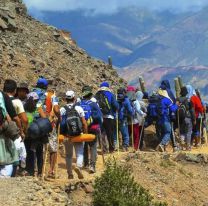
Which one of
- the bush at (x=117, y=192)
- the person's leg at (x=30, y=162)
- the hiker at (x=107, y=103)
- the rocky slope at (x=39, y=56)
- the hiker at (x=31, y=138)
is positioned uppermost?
the rocky slope at (x=39, y=56)

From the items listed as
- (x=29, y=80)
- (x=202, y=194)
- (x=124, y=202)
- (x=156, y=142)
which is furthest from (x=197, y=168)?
(x=29, y=80)

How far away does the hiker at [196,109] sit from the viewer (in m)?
19.4

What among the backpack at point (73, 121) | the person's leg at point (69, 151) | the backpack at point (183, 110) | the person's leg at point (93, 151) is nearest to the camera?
the backpack at point (73, 121)

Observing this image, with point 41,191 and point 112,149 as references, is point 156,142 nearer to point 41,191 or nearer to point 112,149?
point 112,149

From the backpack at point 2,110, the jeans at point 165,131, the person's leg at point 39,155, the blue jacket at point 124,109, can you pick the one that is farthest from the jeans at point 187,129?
the backpack at point 2,110

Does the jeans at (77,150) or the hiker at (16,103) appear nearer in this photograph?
the hiker at (16,103)

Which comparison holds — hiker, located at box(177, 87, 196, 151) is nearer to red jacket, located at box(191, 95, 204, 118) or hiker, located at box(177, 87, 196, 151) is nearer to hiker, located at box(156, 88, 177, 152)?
red jacket, located at box(191, 95, 204, 118)

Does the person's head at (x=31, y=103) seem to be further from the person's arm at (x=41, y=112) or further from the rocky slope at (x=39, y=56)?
the rocky slope at (x=39, y=56)

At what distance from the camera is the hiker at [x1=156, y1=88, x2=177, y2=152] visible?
18.0 meters

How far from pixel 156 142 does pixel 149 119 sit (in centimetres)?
338

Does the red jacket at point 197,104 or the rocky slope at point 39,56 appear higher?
the rocky slope at point 39,56

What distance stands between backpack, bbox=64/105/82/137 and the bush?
1225mm

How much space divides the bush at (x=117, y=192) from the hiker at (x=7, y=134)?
1.84 m

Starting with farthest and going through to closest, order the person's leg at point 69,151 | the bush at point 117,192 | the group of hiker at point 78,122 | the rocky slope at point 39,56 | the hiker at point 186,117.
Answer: the rocky slope at point 39,56 → the hiker at point 186,117 → the person's leg at point 69,151 → the bush at point 117,192 → the group of hiker at point 78,122
